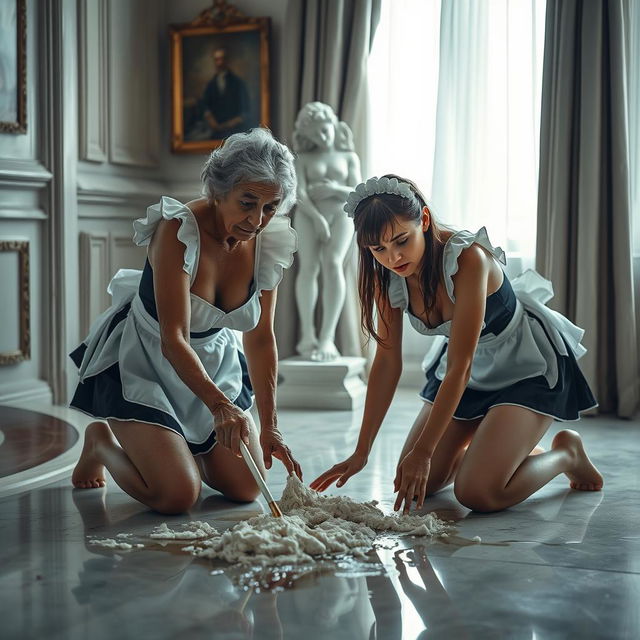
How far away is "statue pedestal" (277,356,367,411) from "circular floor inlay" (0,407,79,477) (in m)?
1.17

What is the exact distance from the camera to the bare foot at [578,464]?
2877 mm

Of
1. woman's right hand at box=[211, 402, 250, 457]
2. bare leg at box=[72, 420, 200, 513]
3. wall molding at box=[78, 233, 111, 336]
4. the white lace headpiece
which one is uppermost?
the white lace headpiece

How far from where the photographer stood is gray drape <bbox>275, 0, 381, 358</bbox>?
17.0 feet

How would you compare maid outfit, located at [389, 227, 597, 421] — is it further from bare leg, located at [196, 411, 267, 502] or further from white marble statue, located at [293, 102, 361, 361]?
white marble statue, located at [293, 102, 361, 361]

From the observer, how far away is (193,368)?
245cm

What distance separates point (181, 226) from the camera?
2.61 m

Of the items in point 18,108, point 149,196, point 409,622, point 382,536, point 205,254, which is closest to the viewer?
point 409,622

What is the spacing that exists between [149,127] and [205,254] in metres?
3.19

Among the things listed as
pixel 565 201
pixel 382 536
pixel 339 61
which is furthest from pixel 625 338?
pixel 382 536

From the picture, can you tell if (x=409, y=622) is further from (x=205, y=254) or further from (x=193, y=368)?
(x=205, y=254)

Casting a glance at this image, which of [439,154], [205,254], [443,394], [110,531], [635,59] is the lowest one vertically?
[110,531]

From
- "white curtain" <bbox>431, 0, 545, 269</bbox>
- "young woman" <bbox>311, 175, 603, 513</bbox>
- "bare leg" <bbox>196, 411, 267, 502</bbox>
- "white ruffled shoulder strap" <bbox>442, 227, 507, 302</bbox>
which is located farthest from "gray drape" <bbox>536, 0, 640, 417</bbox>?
"bare leg" <bbox>196, 411, 267, 502</bbox>

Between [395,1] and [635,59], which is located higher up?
[395,1]

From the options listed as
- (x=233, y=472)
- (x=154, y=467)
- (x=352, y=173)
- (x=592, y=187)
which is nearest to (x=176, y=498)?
(x=154, y=467)
